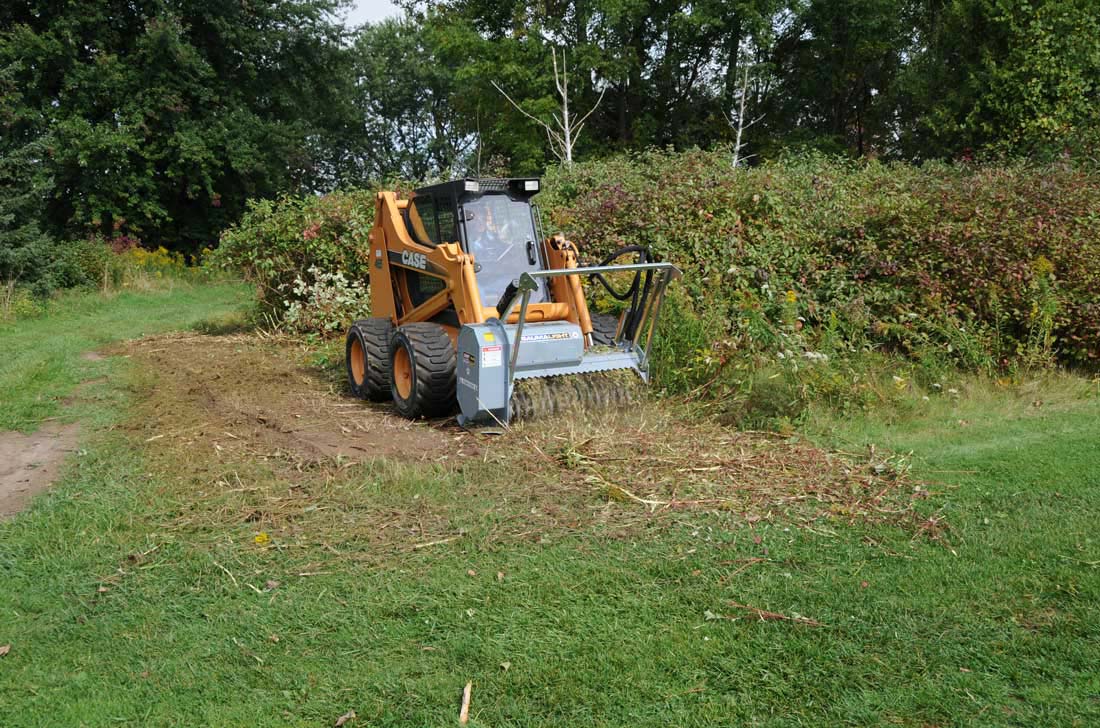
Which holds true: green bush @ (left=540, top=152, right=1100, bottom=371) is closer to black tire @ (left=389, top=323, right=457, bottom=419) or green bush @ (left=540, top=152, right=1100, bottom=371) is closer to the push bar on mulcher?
the push bar on mulcher

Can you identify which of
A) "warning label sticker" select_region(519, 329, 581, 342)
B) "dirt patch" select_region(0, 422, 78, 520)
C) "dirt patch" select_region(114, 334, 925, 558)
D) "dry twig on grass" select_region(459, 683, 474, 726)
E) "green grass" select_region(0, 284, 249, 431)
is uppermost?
"warning label sticker" select_region(519, 329, 581, 342)

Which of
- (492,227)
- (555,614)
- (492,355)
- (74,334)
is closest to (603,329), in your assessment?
(492,227)

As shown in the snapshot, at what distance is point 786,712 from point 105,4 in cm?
2536

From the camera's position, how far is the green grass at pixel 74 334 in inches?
314

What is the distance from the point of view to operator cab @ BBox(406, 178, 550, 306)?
24.1 feet

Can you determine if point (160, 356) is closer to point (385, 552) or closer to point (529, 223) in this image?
point (529, 223)

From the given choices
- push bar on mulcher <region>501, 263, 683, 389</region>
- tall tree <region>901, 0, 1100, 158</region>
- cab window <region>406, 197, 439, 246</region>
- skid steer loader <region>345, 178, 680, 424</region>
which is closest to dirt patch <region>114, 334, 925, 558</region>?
skid steer loader <region>345, 178, 680, 424</region>

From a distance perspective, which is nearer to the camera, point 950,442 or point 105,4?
point 950,442

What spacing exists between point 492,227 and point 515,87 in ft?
66.6

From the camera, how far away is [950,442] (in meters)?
6.37

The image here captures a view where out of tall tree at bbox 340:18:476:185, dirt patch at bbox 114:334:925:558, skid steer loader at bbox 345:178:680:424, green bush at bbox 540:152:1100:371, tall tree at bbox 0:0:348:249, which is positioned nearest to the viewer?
dirt patch at bbox 114:334:925:558

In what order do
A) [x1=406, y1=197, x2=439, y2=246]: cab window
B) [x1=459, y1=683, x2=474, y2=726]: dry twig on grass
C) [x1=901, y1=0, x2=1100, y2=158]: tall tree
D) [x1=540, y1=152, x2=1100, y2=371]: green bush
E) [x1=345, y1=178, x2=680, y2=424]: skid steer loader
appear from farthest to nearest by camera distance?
[x1=901, y1=0, x2=1100, y2=158]: tall tree → [x1=540, y1=152, x2=1100, y2=371]: green bush → [x1=406, y1=197, x2=439, y2=246]: cab window → [x1=345, y1=178, x2=680, y2=424]: skid steer loader → [x1=459, y1=683, x2=474, y2=726]: dry twig on grass

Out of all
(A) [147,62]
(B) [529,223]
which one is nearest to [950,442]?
(B) [529,223]

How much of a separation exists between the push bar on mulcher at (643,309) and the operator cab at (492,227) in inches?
21.1
